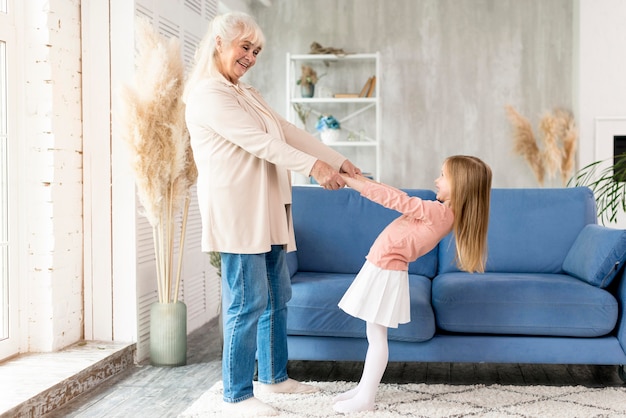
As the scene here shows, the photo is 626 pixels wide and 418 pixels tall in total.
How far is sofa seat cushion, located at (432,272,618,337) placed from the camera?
321 centimetres

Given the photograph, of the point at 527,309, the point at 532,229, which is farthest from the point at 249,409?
the point at 532,229

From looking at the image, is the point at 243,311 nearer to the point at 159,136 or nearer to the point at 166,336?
the point at 166,336

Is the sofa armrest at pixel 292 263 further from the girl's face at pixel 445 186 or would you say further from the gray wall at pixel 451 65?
the gray wall at pixel 451 65

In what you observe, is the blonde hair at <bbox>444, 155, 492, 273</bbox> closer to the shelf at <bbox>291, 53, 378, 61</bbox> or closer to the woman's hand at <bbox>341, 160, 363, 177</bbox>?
→ the woman's hand at <bbox>341, 160, 363, 177</bbox>

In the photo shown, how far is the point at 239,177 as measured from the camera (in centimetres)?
277

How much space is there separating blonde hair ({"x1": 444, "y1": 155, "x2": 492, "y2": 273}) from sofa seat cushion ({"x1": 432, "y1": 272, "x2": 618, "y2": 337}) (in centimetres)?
32

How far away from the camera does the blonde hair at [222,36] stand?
275 centimetres

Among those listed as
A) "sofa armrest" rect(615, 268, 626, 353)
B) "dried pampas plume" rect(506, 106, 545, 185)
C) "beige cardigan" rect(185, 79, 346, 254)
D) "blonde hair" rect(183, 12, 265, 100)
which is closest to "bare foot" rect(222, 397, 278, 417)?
"beige cardigan" rect(185, 79, 346, 254)

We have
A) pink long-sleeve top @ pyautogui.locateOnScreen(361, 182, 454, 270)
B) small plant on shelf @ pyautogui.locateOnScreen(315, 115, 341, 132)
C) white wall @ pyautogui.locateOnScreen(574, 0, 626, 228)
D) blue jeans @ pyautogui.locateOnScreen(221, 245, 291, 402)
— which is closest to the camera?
blue jeans @ pyautogui.locateOnScreen(221, 245, 291, 402)

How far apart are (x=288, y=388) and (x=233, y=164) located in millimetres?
985

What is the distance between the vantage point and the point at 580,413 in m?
2.86

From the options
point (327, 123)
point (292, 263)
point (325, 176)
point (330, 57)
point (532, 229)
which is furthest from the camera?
point (330, 57)

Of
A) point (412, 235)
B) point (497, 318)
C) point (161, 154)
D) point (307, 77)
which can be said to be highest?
point (307, 77)

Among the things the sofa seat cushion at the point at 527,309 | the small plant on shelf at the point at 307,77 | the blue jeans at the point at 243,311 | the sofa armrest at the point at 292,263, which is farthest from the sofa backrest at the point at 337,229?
the small plant on shelf at the point at 307,77
